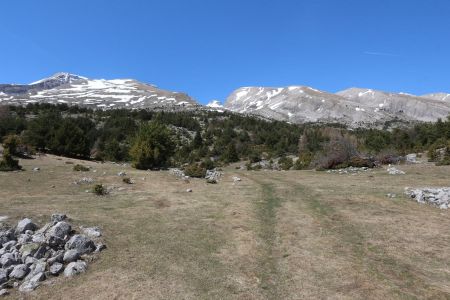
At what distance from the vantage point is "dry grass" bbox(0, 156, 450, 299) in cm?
1424

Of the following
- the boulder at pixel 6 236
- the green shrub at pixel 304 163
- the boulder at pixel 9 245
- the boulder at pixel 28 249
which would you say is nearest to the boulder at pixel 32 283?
the boulder at pixel 28 249

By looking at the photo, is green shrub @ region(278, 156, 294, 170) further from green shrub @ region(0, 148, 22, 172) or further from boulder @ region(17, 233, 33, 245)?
boulder @ region(17, 233, 33, 245)

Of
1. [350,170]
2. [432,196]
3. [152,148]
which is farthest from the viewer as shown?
[152,148]

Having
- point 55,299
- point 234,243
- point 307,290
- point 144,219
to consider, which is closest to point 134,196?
point 144,219

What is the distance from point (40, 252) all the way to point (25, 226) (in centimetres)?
268

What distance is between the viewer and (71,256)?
16.2 m

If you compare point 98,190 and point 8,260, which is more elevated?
point 98,190

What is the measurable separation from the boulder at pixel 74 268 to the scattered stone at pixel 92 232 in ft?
8.86

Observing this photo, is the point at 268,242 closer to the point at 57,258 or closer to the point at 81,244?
the point at 81,244

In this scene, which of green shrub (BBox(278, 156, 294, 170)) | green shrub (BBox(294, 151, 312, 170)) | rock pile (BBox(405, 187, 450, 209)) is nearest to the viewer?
rock pile (BBox(405, 187, 450, 209))

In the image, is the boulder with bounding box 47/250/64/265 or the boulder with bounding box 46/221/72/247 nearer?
the boulder with bounding box 47/250/64/265

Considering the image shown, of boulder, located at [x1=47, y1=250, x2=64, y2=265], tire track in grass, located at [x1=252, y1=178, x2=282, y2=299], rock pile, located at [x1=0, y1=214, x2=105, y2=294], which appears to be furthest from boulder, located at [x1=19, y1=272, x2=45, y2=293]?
tire track in grass, located at [x1=252, y1=178, x2=282, y2=299]

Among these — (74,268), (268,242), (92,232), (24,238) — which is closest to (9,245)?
(24,238)

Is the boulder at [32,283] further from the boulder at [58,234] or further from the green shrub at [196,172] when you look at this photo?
the green shrub at [196,172]
